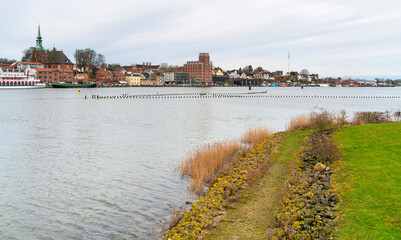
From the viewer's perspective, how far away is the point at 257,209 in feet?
37.9

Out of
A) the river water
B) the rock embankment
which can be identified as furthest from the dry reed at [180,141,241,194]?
the rock embankment

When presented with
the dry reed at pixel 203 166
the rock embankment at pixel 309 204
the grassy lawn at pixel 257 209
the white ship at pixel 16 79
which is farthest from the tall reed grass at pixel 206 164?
the white ship at pixel 16 79

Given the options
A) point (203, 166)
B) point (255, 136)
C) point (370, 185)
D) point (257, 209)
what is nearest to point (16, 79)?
point (255, 136)

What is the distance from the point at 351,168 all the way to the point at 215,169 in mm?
7598

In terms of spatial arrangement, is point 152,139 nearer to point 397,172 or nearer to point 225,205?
point 225,205

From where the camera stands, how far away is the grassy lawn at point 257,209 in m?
9.87

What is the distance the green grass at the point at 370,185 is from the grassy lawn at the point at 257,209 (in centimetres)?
222

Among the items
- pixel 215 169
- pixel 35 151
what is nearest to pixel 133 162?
pixel 215 169

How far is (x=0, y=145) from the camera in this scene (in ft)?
92.5

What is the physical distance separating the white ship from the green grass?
18605cm

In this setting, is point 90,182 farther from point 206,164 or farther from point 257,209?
point 257,209

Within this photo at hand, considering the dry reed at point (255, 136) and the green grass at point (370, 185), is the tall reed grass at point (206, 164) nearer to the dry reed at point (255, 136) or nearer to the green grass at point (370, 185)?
the dry reed at point (255, 136)

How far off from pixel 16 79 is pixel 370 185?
7628 inches

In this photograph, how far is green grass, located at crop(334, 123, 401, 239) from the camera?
8.78 meters
